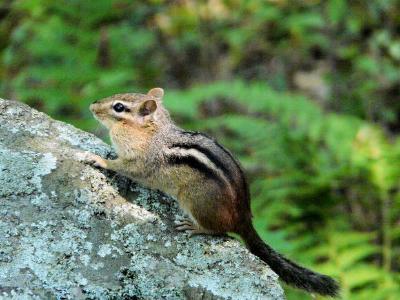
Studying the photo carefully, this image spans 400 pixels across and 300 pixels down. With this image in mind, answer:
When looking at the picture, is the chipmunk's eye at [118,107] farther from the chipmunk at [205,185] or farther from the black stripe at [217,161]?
the black stripe at [217,161]

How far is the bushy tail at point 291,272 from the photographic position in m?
3.29

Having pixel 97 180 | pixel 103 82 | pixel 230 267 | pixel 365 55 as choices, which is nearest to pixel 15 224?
pixel 97 180

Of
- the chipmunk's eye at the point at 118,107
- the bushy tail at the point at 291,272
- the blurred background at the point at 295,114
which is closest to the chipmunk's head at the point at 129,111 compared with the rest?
the chipmunk's eye at the point at 118,107

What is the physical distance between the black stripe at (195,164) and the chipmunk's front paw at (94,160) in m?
0.36

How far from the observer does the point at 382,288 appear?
16.1 feet

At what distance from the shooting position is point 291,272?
11.0 feet

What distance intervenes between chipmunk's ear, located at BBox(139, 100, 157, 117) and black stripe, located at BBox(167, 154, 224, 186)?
0.30 m

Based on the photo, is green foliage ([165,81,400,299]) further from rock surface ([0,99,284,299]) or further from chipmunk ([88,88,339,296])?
rock surface ([0,99,284,299])

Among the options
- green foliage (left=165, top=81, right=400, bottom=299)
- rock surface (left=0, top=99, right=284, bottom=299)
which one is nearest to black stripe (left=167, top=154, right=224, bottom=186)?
rock surface (left=0, top=99, right=284, bottom=299)

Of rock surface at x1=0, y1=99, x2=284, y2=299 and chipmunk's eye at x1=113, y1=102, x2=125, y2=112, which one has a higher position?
chipmunk's eye at x1=113, y1=102, x2=125, y2=112

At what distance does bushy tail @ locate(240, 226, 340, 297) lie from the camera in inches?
130

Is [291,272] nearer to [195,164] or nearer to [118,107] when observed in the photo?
[195,164]

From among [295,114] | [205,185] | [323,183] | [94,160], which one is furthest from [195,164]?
[295,114]

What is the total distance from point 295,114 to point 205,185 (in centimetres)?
290
